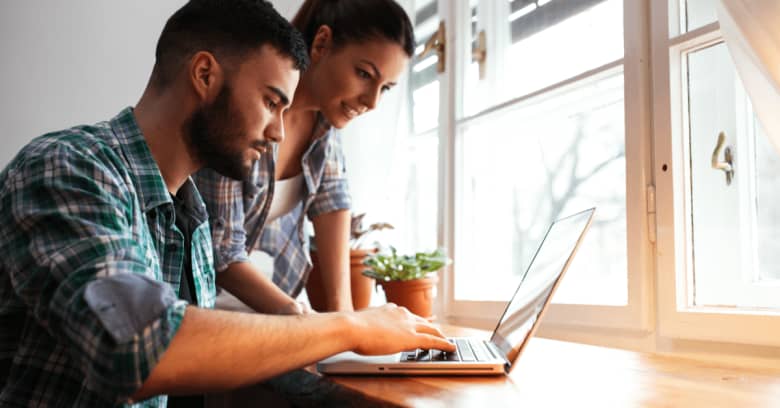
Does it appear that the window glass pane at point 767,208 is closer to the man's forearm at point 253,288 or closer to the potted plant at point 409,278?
the potted plant at point 409,278

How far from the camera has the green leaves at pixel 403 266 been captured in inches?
63.4

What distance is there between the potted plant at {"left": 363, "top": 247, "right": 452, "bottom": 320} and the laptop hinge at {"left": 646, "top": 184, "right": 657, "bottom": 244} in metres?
0.55

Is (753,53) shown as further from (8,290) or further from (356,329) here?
(8,290)

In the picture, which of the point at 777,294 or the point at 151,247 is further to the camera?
the point at 777,294

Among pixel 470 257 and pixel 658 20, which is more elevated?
pixel 658 20

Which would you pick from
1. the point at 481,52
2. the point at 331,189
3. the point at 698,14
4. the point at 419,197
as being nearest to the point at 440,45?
the point at 481,52

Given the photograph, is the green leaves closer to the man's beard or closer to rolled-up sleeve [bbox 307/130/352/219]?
rolled-up sleeve [bbox 307/130/352/219]

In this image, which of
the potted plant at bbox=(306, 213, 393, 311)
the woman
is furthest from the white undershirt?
the potted plant at bbox=(306, 213, 393, 311)

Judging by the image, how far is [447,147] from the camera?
2.04 m

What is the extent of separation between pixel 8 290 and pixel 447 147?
149 cm

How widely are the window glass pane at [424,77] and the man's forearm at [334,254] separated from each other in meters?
0.68

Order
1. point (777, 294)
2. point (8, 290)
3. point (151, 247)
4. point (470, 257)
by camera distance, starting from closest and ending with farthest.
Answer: point (8, 290) → point (151, 247) → point (777, 294) → point (470, 257)

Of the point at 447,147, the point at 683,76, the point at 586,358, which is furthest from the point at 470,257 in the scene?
the point at 586,358

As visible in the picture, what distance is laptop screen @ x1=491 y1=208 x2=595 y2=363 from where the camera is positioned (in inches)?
32.2
